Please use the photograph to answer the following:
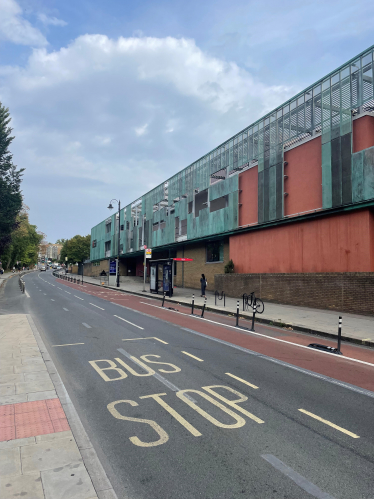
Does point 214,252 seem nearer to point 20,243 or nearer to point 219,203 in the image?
point 219,203

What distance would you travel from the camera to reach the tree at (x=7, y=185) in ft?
110

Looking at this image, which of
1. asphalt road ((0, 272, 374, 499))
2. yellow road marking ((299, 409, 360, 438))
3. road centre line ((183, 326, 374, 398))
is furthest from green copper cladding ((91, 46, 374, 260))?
yellow road marking ((299, 409, 360, 438))

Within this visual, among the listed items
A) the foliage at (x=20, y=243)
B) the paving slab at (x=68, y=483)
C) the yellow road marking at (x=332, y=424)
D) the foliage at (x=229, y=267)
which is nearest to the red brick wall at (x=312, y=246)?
the foliage at (x=229, y=267)

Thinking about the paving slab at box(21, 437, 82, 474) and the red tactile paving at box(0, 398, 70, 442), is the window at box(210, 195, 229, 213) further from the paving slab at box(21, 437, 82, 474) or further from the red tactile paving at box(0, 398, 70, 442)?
the paving slab at box(21, 437, 82, 474)

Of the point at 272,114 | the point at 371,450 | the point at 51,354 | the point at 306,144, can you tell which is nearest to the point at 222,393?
the point at 371,450

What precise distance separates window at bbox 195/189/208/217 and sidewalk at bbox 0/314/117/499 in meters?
28.6

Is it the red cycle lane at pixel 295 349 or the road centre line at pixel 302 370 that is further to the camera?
the red cycle lane at pixel 295 349

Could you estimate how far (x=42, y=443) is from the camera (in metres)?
4.50

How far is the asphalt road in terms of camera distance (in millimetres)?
3809

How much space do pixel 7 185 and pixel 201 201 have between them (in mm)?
18713

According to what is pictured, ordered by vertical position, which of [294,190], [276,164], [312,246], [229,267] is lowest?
[229,267]

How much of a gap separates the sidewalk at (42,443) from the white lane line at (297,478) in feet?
6.11

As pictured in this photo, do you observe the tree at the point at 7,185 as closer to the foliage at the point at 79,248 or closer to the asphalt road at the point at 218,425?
the asphalt road at the point at 218,425

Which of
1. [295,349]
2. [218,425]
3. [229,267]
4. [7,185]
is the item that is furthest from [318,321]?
[7,185]
